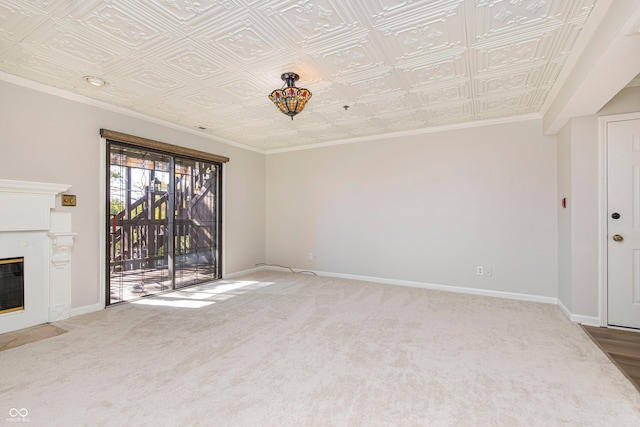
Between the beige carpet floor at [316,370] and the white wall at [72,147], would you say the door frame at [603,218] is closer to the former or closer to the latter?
the beige carpet floor at [316,370]

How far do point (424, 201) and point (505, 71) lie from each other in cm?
225

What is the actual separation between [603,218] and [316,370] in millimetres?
3454

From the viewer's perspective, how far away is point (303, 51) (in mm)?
2457

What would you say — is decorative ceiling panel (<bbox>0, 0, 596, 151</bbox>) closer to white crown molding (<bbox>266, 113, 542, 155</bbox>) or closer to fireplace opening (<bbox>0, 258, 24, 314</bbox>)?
white crown molding (<bbox>266, 113, 542, 155</bbox>)

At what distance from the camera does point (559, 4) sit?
73.9 inches

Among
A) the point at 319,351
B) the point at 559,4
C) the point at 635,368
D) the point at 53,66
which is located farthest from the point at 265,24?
the point at 635,368

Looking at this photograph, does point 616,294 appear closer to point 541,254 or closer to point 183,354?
point 541,254

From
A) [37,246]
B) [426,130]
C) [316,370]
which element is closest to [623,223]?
[426,130]

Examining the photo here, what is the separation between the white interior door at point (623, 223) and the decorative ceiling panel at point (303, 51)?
0.97 metres

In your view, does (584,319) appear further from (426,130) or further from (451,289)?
(426,130)

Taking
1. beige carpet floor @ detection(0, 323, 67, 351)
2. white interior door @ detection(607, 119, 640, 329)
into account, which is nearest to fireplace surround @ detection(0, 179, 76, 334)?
beige carpet floor @ detection(0, 323, 67, 351)

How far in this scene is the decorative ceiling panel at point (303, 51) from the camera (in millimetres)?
1977

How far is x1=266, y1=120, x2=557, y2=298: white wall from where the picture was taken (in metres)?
3.98

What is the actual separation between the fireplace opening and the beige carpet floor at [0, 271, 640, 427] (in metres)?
0.47
